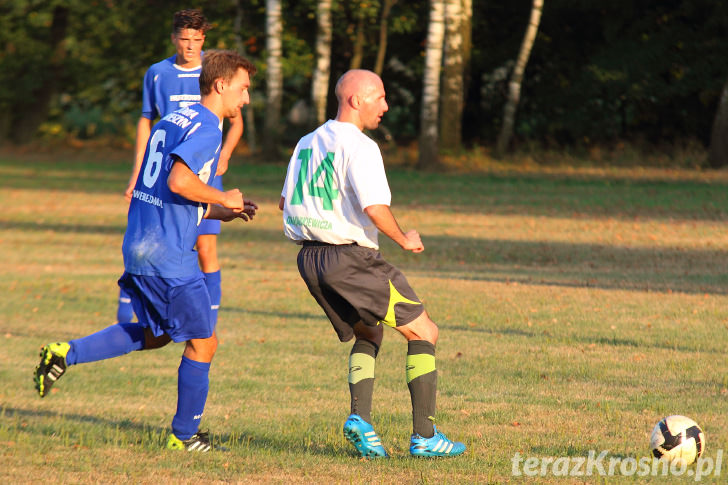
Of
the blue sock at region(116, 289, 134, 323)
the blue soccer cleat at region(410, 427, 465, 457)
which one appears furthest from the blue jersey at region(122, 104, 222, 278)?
the blue sock at region(116, 289, 134, 323)

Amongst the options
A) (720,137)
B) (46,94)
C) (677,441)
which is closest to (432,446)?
(677,441)

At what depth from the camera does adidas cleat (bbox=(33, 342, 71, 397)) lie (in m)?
5.45

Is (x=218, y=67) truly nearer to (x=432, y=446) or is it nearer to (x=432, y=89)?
(x=432, y=446)

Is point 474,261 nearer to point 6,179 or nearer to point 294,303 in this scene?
point 294,303

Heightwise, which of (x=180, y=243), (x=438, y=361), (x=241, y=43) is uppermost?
(x=180, y=243)

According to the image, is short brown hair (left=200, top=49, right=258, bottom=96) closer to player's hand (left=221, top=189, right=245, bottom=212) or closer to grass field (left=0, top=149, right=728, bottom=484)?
player's hand (left=221, top=189, right=245, bottom=212)

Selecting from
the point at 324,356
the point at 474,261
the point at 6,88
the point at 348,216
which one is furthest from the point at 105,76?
the point at 348,216

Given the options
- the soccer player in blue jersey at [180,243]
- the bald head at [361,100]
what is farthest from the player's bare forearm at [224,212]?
the bald head at [361,100]

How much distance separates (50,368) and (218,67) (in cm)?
180

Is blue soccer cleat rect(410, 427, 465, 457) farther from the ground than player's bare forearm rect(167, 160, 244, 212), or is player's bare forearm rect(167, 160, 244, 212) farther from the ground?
player's bare forearm rect(167, 160, 244, 212)

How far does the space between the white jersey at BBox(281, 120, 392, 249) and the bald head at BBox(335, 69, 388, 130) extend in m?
0.06

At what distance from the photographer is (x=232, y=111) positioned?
5664 mm

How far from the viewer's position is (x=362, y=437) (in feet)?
17.4

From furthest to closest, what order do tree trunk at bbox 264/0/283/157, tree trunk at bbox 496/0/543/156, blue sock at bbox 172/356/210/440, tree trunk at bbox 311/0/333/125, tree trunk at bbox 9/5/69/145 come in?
tree trunk at bbox 9/5/69/145 < tree trunk at bbox 496/0/543/156 < tree trunk at bbox 311/0/333/125 < tree trunk at bbox 264/0/283/157 < blue sock at bbox 172/356/210/440
